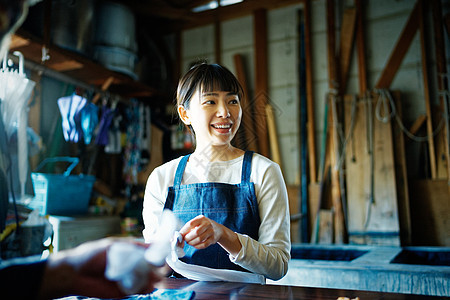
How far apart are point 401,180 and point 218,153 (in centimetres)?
282

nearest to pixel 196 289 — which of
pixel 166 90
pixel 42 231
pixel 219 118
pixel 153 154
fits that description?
pixel 219 118

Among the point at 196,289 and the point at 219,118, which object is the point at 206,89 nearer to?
the point at 219,118

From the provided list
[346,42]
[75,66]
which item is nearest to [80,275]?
[75,66]

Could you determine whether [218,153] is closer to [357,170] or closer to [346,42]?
[357,170]

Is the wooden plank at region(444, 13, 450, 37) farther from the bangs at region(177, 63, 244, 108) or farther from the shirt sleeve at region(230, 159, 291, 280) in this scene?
the shirt sleeve at region(230, 159, 291, 280)

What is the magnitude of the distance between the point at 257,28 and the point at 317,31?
0.76 meters

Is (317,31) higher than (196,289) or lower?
higher

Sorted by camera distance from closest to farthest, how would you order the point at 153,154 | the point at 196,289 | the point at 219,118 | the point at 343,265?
1. the point at 196,289
2. the point at 219,118
3. the point at 343,265
4. the point at 153,154

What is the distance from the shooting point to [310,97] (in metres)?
4.36

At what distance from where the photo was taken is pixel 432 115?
384cm

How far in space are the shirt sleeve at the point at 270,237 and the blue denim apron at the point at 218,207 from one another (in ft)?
0.15

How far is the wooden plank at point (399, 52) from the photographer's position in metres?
4.04

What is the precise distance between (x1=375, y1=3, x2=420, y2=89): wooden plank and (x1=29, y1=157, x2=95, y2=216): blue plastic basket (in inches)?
130

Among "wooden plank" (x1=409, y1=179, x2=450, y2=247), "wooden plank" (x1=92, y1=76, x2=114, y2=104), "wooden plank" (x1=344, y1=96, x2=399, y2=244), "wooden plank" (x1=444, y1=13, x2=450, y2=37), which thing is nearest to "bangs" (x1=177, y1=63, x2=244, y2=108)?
"wooden plank" (x1=344, y1=96, x2=399, y2=244)
